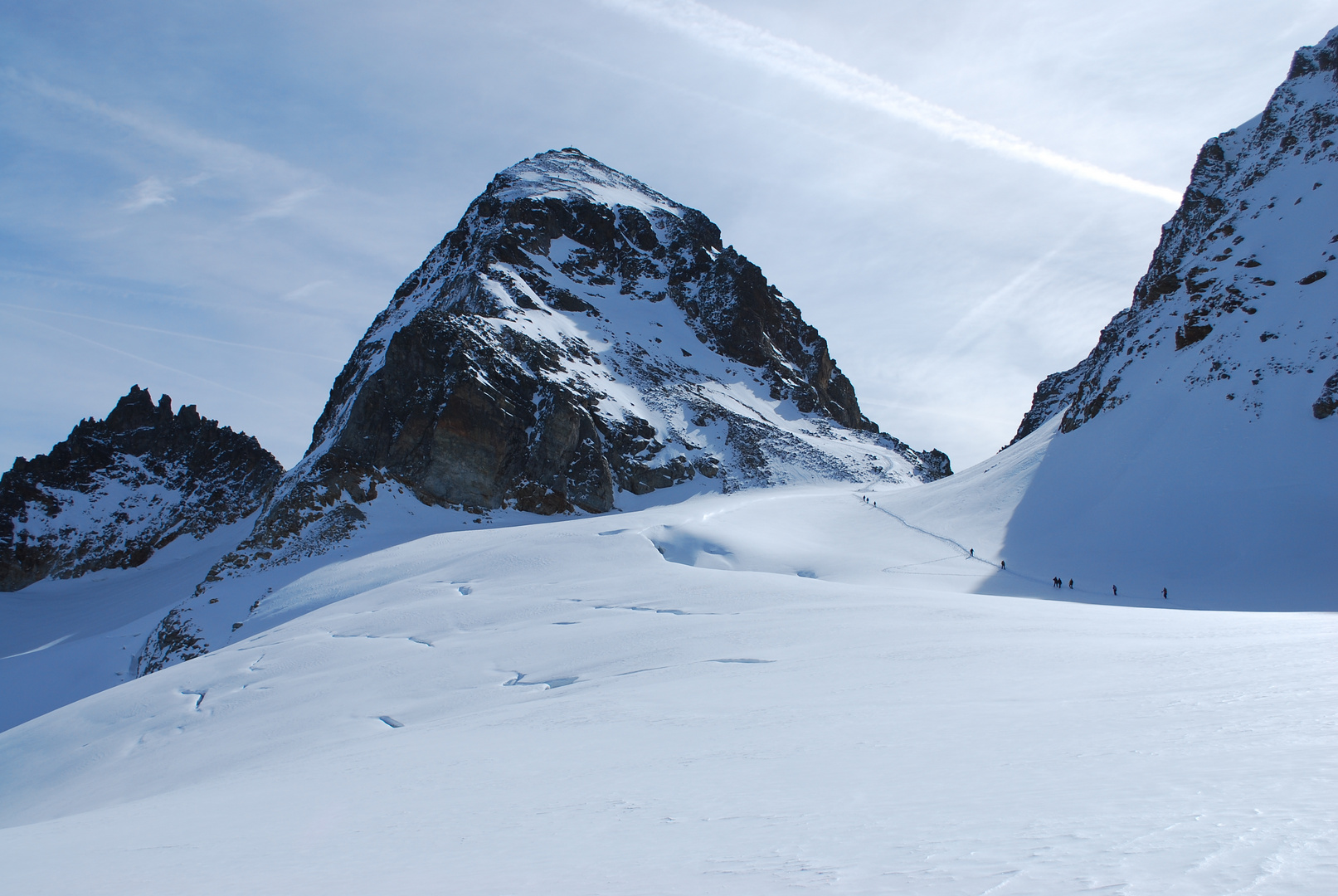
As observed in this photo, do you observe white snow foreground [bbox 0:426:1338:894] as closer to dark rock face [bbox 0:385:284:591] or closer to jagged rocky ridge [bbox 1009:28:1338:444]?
jagged rocky ridge [bbox 1009:28:1338:444]

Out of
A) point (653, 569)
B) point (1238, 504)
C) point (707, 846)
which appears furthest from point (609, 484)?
point (707, 846)

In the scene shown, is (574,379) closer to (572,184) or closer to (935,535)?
(935,535)

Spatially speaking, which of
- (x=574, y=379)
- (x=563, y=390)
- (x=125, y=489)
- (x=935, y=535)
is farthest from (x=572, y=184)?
(x=935, y=535)

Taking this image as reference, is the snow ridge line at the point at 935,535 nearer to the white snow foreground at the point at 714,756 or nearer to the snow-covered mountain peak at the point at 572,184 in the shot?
the white snow foreground at the point at 714,756

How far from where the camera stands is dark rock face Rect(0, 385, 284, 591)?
65312 millimetres

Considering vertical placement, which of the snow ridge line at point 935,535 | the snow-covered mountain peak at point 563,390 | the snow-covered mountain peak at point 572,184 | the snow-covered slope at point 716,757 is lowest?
the snow-covered slope at point 716,757

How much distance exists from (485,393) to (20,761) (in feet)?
117

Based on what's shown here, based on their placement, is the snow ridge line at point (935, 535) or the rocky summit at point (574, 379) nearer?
the snow ridge line at point (935, 535)

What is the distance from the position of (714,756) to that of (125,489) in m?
85.1

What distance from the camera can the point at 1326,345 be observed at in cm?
3244

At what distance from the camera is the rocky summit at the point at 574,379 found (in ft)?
159

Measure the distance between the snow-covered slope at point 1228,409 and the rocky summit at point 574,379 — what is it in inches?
960

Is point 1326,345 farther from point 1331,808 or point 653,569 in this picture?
point 1331,808

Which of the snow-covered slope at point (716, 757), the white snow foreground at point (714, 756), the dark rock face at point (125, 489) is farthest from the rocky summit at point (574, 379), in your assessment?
the white snow foreground at point (714, 756)
